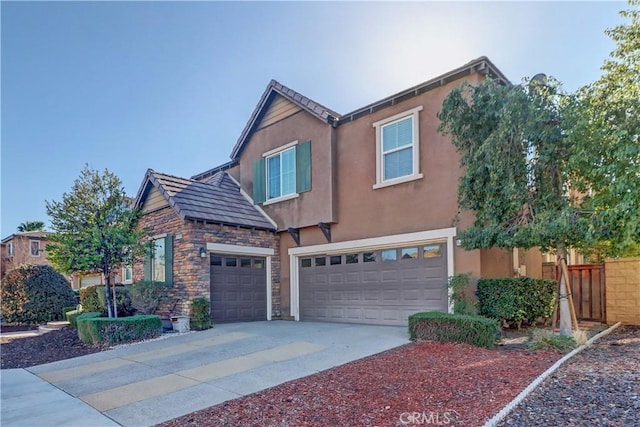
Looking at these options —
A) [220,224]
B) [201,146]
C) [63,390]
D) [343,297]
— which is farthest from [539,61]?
[201,146]

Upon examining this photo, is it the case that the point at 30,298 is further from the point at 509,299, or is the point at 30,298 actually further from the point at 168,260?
the point at 509,299

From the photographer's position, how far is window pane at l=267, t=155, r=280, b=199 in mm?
14288

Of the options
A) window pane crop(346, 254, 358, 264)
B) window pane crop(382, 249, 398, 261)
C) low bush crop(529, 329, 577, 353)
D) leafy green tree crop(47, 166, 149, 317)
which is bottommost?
low bush crop(529, 329, 577, 353)

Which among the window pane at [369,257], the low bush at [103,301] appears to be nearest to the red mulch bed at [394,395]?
the window pane at [369,257]

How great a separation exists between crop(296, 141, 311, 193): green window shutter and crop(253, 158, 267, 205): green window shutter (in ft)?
5.81

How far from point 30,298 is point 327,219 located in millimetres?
13040

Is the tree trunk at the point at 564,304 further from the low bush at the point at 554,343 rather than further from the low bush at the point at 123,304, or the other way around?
the low bush at the point at 123,304

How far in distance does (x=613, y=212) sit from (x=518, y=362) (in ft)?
9.37

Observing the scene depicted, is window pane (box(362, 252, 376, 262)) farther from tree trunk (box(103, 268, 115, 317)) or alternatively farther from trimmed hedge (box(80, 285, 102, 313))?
trimmed hedge (box(80, 285, 102, 313))

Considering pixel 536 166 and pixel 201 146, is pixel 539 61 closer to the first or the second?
pixel 536 166

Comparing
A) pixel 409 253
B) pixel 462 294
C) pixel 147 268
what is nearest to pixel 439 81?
pixel 409 253

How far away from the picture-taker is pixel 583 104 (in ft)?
23.6

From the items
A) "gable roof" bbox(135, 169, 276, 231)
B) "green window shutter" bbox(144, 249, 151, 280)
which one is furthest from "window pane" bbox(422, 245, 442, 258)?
"green window shutter" bbox(144, 249, 151, 280)

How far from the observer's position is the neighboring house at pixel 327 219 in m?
10.5
